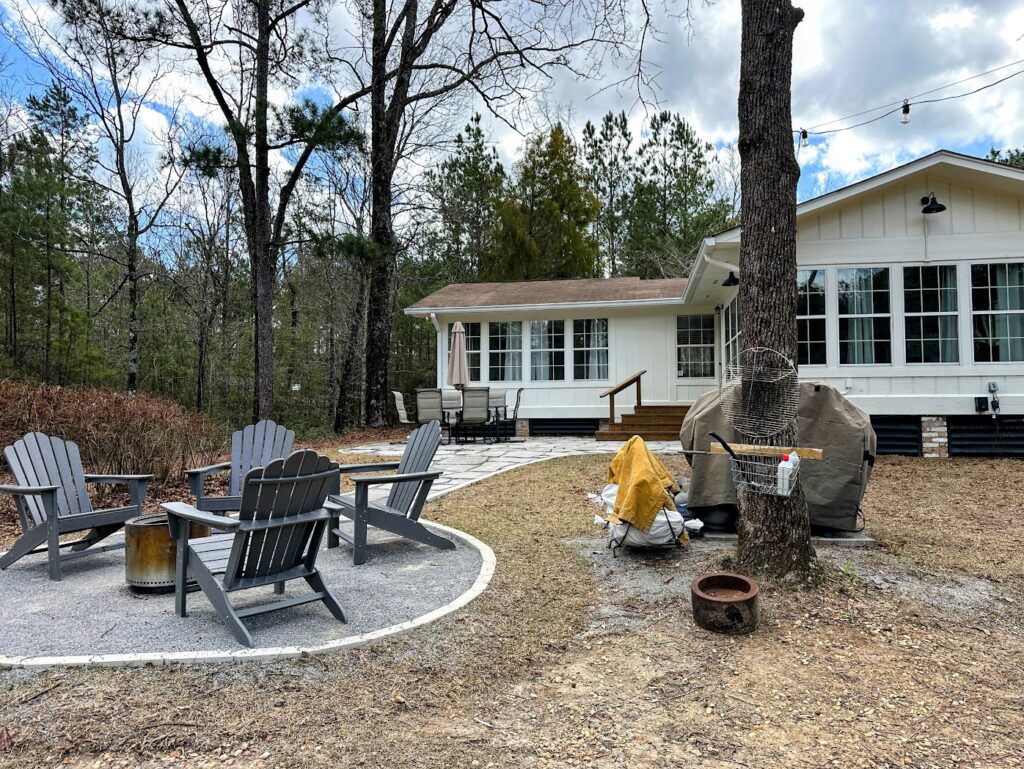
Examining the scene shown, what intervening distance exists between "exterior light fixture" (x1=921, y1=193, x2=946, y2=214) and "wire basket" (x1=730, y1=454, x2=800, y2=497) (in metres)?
7.22

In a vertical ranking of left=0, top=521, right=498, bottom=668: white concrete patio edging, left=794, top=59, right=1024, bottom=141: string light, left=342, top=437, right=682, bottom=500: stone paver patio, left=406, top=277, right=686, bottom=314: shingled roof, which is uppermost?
left=794, top=59, right=1024, bottom=141: string light

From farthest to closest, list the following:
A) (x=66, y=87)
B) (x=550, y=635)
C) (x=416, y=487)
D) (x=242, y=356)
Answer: (x=242, y=356)
(x=66, y=87)
(x=416, y=487)
(x=550, y=635)

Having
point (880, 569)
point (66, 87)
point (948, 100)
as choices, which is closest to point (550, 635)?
point (880, 569)

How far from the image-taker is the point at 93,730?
6.96ft

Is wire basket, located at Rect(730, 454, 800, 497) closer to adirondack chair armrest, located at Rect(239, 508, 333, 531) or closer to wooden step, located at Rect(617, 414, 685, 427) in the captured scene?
adirondack chair armrest, located at Rect(239, 508, 333, 531)

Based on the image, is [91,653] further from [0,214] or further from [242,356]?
[242,356]

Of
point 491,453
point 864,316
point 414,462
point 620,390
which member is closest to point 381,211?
point 620,390

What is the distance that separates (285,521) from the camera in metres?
2.95

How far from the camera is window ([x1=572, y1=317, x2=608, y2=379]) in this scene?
518 inches

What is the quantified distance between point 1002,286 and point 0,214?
684 inches

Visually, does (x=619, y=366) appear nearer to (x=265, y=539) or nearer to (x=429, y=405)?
(x=429, y=405)

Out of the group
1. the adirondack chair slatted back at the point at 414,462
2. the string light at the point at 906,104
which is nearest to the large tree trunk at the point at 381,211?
the string light at the point at 906,104

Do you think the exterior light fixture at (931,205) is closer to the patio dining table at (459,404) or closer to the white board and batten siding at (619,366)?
the white board and batten siding at (619,366)

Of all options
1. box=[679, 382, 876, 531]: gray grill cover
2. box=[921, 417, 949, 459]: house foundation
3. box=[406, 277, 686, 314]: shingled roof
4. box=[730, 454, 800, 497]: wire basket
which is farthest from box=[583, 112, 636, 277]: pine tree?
box=[730, 454, 800, 497]: wire basket
